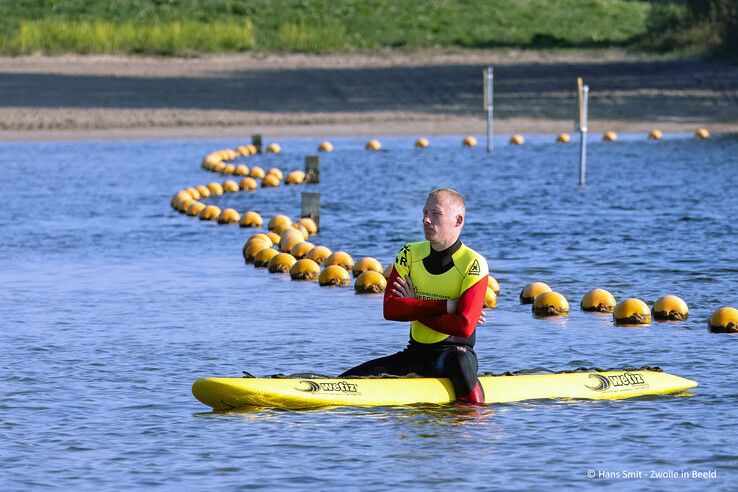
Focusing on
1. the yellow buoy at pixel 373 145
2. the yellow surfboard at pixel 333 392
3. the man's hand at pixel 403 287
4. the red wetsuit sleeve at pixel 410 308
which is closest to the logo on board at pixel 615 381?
the yellow surfboard at pixel 333 392

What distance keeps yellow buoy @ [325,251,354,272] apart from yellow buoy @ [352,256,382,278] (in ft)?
1.46

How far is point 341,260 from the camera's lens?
862 inches

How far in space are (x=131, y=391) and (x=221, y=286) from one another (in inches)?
257

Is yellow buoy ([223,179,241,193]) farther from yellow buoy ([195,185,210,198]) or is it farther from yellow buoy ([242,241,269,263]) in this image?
yellow buoy ([242,241,269,263])

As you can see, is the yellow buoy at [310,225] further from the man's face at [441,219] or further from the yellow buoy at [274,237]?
the man's face at [441,219]

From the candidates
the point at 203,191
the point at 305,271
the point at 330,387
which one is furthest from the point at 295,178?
the point at 330,387

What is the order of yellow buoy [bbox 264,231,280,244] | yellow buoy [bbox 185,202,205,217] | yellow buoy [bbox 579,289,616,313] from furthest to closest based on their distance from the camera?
yellow buoy [bbox 185,202,205,217] < yellow buoy [bbox 264,231,280,244] < yellow buoy [bbox 579,289,616,313]

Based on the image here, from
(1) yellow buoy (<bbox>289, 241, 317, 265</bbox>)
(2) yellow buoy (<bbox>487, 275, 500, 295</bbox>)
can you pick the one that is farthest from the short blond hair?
(1) yellow buoy (<bbox>289, 241, 317, 265</bbox>)

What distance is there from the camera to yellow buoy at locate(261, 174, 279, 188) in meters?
35.0

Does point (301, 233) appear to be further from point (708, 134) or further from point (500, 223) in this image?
point (708, 134)

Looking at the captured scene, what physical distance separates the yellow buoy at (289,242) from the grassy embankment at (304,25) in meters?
38.8

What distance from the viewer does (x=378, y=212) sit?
97.4 feet

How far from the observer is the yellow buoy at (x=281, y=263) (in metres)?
22.2

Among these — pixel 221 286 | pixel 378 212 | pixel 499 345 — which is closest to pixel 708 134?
pixel 378 212
